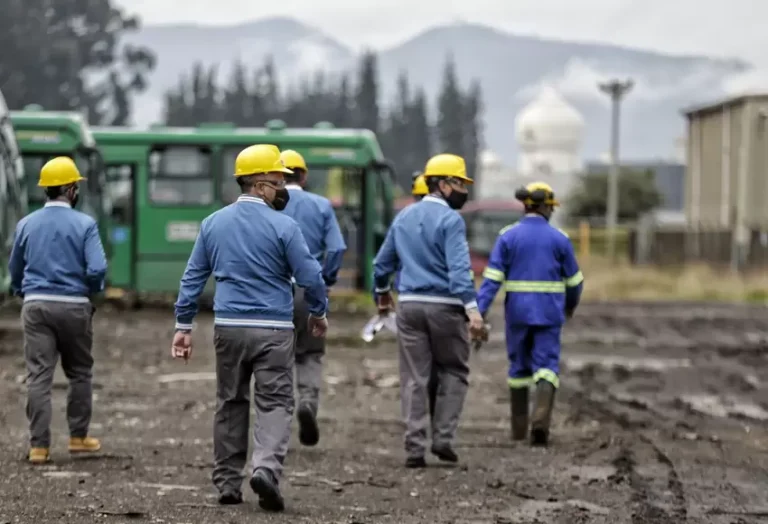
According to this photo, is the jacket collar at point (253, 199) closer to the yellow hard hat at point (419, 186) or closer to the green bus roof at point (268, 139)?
the yellow hard hat at point (419, 186)

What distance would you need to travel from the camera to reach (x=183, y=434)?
43.9 ft

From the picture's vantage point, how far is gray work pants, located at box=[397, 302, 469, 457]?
11898 millimetres

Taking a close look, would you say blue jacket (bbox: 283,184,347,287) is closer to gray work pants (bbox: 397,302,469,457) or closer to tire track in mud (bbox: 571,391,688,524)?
gray work pants (bbox: 397,302,469,457)

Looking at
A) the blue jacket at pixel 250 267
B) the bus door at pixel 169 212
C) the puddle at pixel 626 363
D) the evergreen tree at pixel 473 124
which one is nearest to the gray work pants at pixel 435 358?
the blue jacket at pixel 250 267

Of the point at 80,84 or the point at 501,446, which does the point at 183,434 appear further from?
the point at 80,84

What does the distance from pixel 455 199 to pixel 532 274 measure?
4.22 ft

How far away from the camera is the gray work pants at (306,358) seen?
41.7 feet

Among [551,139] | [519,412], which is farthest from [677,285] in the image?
[551,139]

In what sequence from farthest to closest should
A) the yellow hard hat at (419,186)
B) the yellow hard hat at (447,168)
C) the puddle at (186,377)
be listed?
the puddle at (186,377)
the yellow hard hat at (419,186)
the yellow hard hat at (447,168)

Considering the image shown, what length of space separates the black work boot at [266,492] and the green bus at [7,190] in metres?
13.8

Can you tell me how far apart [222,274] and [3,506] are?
1.70 metres

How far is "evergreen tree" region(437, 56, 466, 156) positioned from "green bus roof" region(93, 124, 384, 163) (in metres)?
123

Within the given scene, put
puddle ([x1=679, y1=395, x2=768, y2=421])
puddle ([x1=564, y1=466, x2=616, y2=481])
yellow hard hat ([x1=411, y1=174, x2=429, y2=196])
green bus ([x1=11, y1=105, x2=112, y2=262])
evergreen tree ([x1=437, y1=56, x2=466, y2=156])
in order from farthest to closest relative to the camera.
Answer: evergreen tree ([x1=437, y1=56, x2=466, y2=156]) < green bus ([x1=11, y1=105, x2=112, y2=262]) < puddle ([x1=679, y1=395, x2=768, y2=421]) < yellow hard hat ([x1=411, y1=174, x2=429, y2=196]) < puddle ([x1=564, y1=466, x2=616, y2=481])

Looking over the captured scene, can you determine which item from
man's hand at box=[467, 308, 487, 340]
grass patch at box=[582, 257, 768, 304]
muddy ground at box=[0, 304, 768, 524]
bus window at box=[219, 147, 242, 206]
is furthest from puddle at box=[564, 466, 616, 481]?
grass patch at box=[582, 257, 768, 304]
